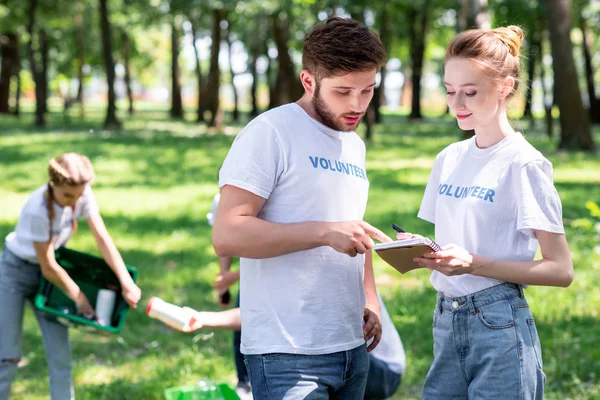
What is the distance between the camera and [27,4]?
27953 mm

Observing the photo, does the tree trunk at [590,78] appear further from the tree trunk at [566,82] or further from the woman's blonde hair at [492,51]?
the woman's blonde hair at [492,51]

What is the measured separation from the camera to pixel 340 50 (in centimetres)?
254

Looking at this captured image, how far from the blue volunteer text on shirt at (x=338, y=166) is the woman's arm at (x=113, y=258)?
219 centimetres

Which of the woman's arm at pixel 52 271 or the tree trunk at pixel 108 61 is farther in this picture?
the tree trunk at pixel 108 61

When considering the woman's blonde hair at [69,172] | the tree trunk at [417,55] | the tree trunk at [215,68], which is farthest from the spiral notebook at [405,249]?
the tree trunk at [417,55]

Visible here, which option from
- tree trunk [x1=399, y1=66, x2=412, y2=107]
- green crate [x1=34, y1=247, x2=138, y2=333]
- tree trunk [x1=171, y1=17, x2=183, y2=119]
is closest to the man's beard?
green crate [x1=34, y1=247, x2=138, y2=333]

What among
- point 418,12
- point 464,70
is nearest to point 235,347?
point 464,70

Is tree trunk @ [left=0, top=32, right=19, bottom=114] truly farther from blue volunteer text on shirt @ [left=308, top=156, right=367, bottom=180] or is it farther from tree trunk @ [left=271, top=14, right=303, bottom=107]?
blue volunteer text on shirt @ [left=308, top=156, right=367, bottom=180]

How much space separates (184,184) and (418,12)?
916 inches

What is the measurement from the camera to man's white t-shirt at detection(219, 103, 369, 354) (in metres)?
2.56

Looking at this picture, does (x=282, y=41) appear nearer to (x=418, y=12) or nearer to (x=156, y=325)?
(x=418, y=12)

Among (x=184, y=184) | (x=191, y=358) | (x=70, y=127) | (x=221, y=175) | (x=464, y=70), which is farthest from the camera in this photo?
(x=70, y=127)

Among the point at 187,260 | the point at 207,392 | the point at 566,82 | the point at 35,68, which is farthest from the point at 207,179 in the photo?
the point at 35,68

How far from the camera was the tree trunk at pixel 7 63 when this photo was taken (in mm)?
35312
